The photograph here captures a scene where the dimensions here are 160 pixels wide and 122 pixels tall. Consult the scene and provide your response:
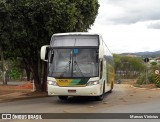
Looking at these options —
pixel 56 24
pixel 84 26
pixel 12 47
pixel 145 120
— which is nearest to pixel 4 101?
pixel 12 47

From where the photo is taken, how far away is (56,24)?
23438 millimetres

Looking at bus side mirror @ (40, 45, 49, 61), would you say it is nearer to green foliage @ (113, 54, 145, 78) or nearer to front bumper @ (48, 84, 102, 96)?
front bumper @ (48, 84, 102, 96)

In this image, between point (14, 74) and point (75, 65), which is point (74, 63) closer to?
point (75, 65)

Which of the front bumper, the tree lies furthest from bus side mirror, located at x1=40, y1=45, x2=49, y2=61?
the tree

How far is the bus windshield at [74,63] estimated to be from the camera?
19.6 m

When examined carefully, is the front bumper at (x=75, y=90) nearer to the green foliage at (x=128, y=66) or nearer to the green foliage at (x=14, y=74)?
the green foliage at (x=14, y=74)

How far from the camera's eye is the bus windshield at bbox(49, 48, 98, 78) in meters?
19.6

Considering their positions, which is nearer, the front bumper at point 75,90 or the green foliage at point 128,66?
the front bumper at point 75,90

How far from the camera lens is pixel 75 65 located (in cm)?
1973

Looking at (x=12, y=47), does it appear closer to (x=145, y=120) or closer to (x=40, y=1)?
(x=40, y=1)

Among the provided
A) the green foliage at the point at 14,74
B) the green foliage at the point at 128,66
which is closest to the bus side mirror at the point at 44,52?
the green foliage at the point at 14,74

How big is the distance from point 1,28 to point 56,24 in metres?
3.04

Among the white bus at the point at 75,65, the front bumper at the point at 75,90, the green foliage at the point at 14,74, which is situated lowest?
the green foliage at the point at 14,74

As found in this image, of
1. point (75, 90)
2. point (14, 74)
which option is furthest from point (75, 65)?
point (14, 74)
